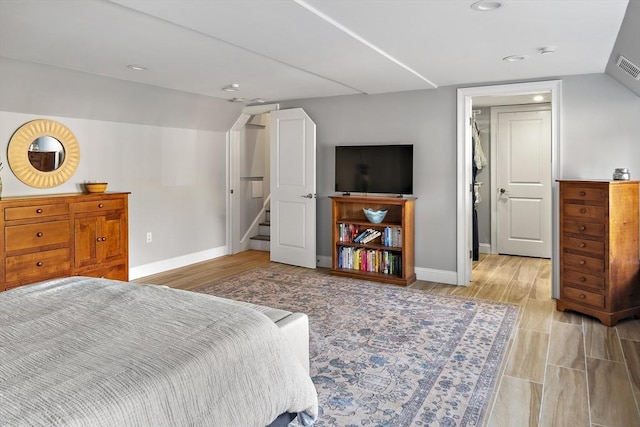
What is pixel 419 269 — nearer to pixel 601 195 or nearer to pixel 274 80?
pixel 601 195

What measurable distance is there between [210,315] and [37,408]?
753 mm

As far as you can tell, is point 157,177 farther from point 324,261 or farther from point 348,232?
point 348,232

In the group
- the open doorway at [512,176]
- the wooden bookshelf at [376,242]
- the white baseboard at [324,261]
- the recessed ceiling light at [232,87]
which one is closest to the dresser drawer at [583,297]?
the wooden bookshelf at [376,242]

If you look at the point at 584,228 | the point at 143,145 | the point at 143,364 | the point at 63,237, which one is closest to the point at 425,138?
the point at 584,228

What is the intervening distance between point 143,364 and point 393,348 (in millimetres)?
2078

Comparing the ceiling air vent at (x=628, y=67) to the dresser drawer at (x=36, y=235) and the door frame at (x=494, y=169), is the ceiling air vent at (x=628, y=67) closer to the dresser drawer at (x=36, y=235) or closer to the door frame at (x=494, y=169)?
the door frame at (x=494, y=169)

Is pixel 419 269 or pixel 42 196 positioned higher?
pixel 42 196

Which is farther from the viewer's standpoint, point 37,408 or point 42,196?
point 42,196

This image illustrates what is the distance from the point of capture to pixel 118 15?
8.86 feet

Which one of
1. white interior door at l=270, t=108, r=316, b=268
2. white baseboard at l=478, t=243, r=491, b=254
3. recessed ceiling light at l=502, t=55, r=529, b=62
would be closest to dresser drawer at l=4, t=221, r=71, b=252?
white interior door at l=270, t=108, r=316, b=268

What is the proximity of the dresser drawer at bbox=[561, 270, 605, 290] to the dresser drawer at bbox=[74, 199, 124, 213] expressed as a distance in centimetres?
436

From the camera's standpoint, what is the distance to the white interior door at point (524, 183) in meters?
6.35

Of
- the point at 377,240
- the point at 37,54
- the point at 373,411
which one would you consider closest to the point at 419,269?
the point at 377,240

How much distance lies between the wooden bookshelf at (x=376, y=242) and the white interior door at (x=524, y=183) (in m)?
2.20
